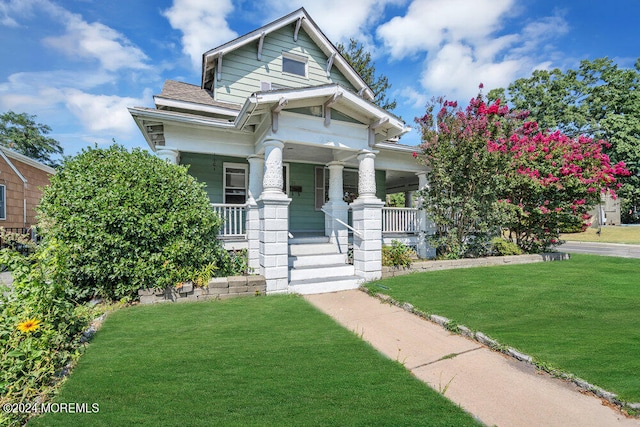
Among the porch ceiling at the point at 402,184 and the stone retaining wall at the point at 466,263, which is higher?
the porch ceiling at the point at 402,184

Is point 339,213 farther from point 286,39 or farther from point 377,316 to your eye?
point 286,39

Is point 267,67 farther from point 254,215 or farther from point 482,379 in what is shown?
point 482,379

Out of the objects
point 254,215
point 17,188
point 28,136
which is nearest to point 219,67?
point 254,215

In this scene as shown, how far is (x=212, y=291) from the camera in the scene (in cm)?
525

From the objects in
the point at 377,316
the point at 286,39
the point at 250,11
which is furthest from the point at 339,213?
the point at 250,11

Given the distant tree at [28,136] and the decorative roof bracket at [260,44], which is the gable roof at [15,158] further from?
the distant tree at [28,136]

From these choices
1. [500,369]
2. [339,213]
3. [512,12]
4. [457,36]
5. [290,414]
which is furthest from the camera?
[457,36]

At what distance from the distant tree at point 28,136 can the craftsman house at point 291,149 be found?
28363mm

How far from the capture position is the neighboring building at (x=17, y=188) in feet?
34.2

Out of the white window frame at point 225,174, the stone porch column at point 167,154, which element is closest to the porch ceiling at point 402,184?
the white window frame at point 225,174

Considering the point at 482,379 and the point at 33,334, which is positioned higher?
the point at 33,334

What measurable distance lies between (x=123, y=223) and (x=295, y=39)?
8.38 m

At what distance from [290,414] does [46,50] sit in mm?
11108

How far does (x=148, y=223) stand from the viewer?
4.86m
